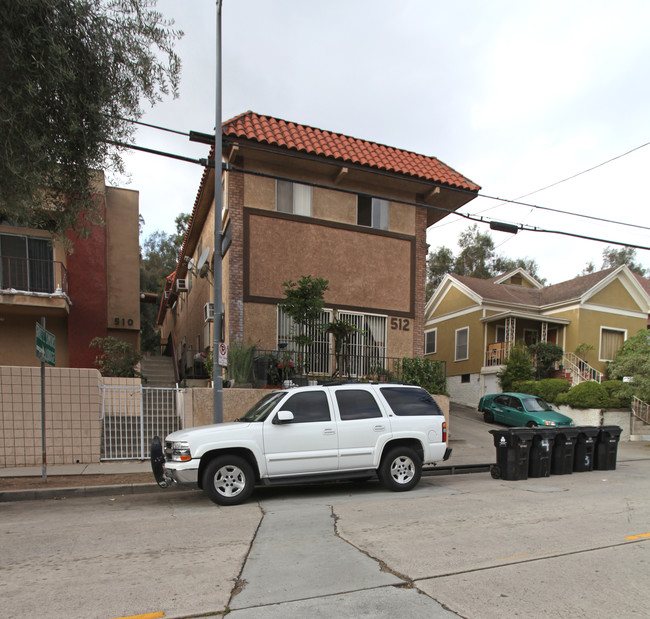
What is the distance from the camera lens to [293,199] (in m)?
14.8

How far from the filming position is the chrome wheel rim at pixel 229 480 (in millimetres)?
7418

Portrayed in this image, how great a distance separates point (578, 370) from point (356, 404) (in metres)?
18.5

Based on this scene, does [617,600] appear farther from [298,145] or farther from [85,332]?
[85,332]

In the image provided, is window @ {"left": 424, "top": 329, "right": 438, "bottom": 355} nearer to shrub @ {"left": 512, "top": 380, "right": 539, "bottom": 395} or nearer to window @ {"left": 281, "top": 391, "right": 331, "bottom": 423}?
shrub @ {"left": 512, "top": 380, "right": 539, "bottom": 395}

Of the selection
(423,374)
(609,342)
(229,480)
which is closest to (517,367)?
(609,342)

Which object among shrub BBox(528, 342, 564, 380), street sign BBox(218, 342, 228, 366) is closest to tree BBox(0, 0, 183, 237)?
street sign BBox(218, 342, 228, 366)

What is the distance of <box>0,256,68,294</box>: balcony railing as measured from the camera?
16.0 metres

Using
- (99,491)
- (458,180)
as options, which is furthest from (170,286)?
(99,491)

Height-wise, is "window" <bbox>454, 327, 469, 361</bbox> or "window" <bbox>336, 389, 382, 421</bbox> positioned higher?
"window" <bbox>336, 389, 382, 421</bbox>

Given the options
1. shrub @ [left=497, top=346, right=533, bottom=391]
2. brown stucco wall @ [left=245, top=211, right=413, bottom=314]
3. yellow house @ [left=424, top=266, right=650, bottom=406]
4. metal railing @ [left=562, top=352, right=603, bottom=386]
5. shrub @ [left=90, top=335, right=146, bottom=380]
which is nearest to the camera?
brown stucco wall @ [left=245, top=211, right=413, bottom=314]

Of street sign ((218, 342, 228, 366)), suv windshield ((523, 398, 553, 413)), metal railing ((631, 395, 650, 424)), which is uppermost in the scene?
street sign ((218, 342, 228, 366))

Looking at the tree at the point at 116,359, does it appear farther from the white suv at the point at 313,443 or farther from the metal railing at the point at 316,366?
the white suv at the point at 313,443

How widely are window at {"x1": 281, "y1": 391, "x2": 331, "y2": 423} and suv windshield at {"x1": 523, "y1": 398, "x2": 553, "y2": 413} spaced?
478 inches

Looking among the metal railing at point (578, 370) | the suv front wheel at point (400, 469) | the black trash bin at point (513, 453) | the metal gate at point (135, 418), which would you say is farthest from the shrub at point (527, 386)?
the metal gate at point (135, 418)
